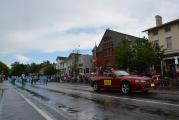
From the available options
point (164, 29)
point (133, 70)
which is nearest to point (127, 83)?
point (133, 70)

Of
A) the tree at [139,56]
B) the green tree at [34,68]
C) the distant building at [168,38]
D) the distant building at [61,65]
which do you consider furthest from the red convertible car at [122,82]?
the green tree at [34,68]

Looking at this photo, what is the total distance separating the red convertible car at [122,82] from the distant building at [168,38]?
61.5 feet

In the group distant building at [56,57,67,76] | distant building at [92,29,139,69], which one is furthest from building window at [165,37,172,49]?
distant building at [56,57,67,76]

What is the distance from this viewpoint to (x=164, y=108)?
984 centimetres

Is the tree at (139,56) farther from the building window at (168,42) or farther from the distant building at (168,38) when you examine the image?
the building window at (168,42)

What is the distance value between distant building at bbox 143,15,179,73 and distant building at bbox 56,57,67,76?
57112 mm

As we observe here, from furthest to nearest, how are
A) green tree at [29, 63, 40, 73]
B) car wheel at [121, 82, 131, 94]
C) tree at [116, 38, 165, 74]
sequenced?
green tree at [29, 63, 40, 73] < tree at [116, 38, 165, 74] < car wheel at [121, 82, 131, 94]

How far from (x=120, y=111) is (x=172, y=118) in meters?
2.15

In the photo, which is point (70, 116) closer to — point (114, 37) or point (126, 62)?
point (126, 62)

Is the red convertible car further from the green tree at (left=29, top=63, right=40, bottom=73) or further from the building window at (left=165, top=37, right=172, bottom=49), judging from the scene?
the green tree at (left=29, top=63, right=40, bottom=73)

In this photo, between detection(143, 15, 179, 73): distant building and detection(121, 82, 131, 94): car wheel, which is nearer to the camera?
detection(121, 82, 131, 94): car wheel

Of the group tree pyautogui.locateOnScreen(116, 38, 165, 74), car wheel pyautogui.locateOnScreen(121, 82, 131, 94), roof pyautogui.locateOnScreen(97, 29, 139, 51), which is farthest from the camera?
roof pyautogui.locateOnScreen(97, 29, 139, 51)

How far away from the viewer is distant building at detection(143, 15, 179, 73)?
37375 millimetres

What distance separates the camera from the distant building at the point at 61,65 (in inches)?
3785
